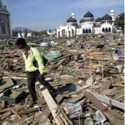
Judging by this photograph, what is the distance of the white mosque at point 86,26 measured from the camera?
10594cm

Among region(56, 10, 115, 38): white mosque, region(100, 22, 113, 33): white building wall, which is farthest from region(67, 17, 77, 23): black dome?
region(100, 22, 113, 33): white building wall

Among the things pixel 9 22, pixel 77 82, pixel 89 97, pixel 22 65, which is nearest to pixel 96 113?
pixel 89 97

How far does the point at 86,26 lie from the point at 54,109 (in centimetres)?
10307

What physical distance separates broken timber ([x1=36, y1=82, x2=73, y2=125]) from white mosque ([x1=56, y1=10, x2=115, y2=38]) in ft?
318

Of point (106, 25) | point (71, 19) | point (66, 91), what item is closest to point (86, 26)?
point (71, 19)

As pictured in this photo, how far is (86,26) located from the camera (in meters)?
110

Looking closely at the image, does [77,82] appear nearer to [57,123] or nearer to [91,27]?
[57,123]

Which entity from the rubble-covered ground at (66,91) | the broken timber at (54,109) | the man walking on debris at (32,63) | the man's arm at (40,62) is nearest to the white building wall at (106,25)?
the rubble-covered ground at (66,91)

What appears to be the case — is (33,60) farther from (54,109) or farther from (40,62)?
(54,109)

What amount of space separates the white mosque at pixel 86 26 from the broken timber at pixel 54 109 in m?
97.0

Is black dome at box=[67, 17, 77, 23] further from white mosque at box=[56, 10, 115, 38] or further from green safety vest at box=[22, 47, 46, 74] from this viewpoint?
green safety vest at box=[22, 47, 46, 74]

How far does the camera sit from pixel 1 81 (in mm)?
11891

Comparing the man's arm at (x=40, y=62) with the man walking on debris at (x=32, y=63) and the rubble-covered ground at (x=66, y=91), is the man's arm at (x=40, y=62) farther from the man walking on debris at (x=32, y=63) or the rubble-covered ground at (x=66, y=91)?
the rubble-covered ground at (x=66, y=91)

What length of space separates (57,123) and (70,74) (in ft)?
21.6
